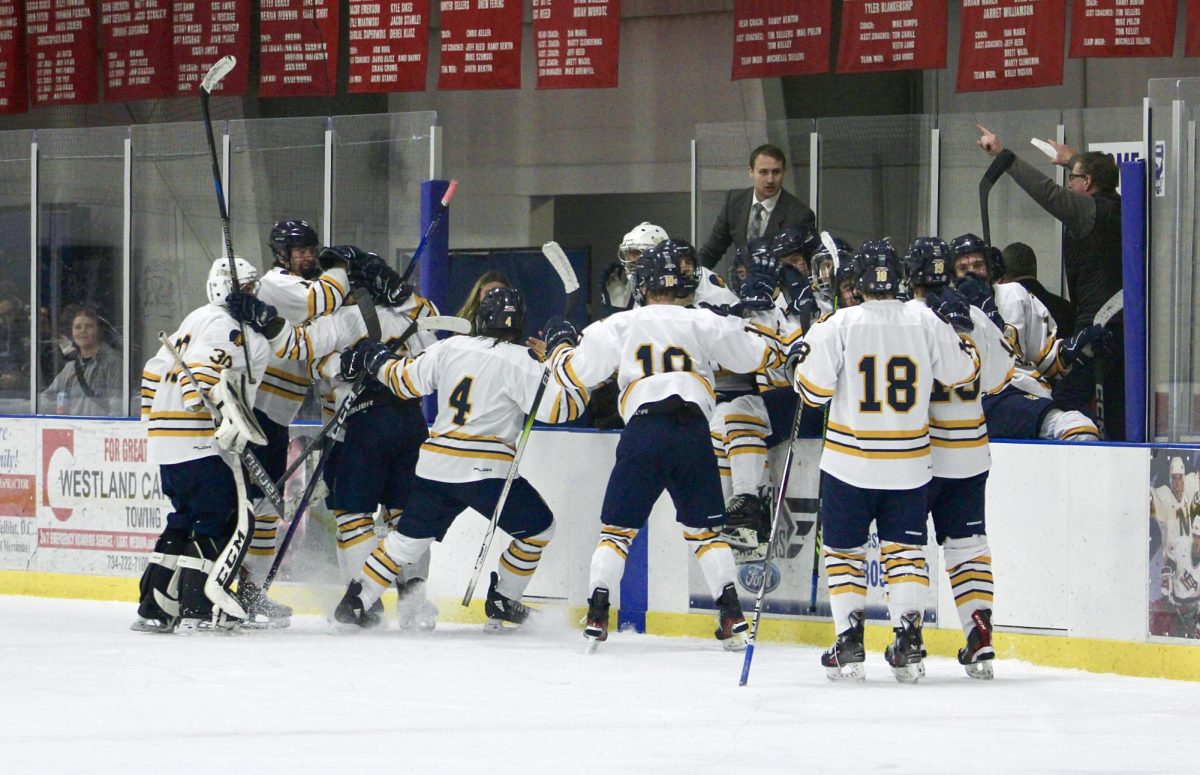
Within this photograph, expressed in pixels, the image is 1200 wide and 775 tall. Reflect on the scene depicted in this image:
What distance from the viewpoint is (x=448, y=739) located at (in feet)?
14.5

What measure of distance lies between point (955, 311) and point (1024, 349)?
1032 millimetres

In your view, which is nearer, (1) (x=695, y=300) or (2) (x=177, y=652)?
(2) (x=177, y=652)

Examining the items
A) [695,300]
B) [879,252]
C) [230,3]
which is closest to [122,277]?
Answer: [230,3]

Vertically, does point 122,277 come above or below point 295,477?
above

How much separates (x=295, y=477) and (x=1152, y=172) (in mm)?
3542

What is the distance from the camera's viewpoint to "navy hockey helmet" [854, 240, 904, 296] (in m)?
5.47

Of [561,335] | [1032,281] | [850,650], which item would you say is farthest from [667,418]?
[1032,281]

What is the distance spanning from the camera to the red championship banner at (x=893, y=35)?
8422mm

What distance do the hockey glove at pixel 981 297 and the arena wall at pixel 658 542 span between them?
0.42 meters

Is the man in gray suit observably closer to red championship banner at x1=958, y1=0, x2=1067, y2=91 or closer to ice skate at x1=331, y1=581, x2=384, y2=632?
red championship banner at x1=958, y1=0, x2=1067, y2=91

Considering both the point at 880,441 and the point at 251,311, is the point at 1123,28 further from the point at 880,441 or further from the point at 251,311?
the point at 251,311

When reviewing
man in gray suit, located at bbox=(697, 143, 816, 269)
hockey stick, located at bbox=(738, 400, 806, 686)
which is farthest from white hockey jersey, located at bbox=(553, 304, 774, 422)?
man in gray suit, located at bbox=(697, 143, 816, 269)

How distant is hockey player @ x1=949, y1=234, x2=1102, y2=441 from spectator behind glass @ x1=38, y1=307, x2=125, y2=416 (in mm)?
3829

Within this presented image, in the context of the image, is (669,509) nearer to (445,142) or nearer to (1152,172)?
(1152,172)
